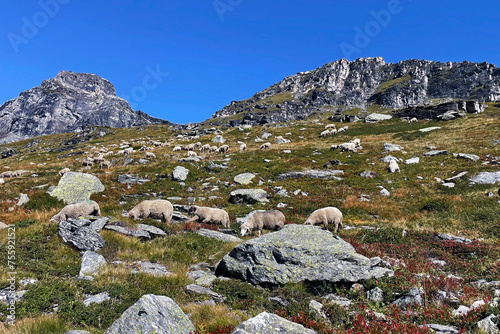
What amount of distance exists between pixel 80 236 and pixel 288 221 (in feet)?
40.0

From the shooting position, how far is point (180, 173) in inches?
1125

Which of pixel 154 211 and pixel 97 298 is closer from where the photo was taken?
pixel 97 298

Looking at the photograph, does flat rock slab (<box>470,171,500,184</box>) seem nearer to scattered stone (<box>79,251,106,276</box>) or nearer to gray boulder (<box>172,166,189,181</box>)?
gray boulder (<box>172,166,189,181</box>)

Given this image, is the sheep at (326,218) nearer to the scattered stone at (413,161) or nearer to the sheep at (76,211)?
the sheep at (76,211)

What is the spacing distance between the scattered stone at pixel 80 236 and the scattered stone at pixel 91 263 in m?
1.06

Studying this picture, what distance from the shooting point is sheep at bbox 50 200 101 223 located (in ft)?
48.9

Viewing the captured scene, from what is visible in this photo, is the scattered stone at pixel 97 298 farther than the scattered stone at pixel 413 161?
No

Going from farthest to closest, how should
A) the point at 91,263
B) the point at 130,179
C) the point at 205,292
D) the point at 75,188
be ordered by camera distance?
the point at 130,179
the point at 75,188
the point at 91,263
the point at 205,292

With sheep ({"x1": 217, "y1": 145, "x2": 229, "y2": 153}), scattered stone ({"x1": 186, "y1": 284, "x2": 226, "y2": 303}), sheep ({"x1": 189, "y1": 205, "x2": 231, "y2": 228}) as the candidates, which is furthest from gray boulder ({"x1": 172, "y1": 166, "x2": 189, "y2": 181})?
scattered stone ({"x1": 186, "y1": 284, "x2": 226, "y2": 303})

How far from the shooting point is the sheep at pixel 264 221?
638 inches

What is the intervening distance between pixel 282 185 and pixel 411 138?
114ft

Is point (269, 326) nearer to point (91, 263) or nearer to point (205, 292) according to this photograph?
point (205, 292)

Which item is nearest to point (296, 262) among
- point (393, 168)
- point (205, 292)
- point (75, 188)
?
point (205, 292)
